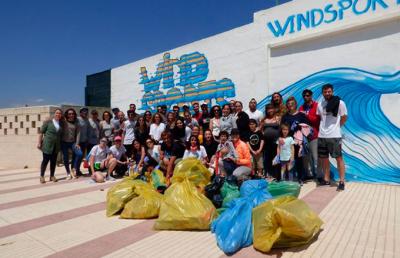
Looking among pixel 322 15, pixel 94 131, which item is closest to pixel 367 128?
pixel 322 15

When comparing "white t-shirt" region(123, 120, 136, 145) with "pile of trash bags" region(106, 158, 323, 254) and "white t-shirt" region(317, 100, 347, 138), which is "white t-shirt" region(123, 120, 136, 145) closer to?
"pile of trash bags" region(106, 158, 323, 254)

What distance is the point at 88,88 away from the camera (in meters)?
14.9

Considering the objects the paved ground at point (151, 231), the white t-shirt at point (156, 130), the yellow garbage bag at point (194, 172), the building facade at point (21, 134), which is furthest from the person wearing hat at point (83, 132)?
the yellow garbage bag at point (194, 172)

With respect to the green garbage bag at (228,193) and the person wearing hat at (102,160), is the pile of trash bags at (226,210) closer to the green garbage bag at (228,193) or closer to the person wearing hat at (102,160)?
the green garbage bag at (228,193)

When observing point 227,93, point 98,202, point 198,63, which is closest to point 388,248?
point 98,202

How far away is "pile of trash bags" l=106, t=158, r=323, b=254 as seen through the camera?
2578 millimetres

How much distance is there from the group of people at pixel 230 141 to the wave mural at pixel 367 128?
65 centimetres

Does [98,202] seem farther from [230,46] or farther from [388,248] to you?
[230,46]

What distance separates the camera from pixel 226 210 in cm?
310

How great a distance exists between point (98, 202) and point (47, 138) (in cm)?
294

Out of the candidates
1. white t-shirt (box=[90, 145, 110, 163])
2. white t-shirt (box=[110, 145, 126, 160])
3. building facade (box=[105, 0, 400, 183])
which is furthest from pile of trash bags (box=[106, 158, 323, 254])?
white t-shirt (box=[90, 145, 110, 163])

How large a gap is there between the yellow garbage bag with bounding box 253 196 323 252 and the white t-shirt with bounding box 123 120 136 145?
17.5 ft

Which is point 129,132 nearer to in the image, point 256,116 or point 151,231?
point 256,116

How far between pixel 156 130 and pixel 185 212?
12.4 ft
